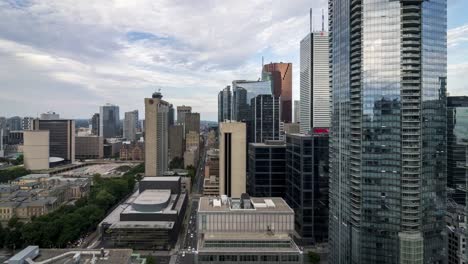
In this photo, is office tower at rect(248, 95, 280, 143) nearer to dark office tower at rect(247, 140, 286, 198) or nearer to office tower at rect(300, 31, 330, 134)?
office tower at rect(300, 31, 330, 134)

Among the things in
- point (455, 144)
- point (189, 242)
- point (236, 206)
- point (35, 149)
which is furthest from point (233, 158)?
point (35, 149)

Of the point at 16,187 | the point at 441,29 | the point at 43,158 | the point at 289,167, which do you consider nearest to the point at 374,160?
the point at 441,29

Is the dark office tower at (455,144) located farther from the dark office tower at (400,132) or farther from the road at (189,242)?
the road at (189,242)

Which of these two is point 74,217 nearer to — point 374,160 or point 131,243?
point 131,243


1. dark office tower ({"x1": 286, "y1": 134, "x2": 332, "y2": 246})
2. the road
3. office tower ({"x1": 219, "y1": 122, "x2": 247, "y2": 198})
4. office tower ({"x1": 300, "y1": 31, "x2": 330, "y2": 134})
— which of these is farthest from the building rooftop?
office tower ({"x1": 300, "y1": 31, "x2": 330, "y2": 134})

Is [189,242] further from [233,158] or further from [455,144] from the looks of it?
[455,144]
